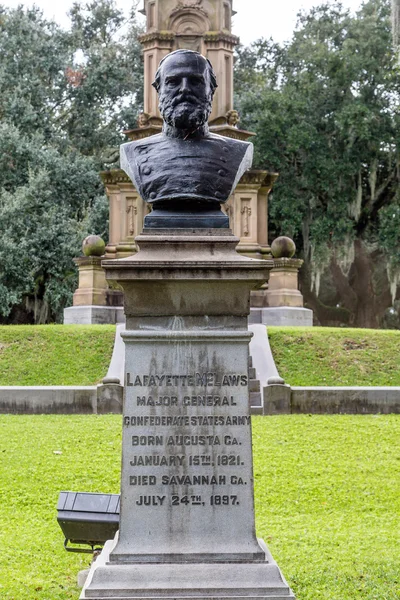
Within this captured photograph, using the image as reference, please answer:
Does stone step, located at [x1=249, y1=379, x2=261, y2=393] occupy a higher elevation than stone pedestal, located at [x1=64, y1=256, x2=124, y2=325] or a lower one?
lower

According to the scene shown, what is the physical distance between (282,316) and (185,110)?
1417 centimetres

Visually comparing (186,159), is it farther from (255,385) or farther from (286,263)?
(286,263)

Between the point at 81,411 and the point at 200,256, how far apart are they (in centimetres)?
755

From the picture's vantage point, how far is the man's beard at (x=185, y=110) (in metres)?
5.48

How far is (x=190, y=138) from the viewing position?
5.66m

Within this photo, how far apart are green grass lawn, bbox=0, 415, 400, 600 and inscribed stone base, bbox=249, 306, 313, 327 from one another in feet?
25.3

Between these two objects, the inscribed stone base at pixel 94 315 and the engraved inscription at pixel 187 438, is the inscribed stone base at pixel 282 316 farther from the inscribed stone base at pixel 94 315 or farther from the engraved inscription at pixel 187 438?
the engraved inscription at pixel 187 438

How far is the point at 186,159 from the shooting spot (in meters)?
5.57

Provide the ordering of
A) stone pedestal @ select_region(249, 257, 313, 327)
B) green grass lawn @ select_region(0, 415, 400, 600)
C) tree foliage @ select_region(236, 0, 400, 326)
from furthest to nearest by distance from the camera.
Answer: tree foliage @ select_region(236, 0, 400, 326), stone pedestal @ select_region(249, 257, 313, 327), green grass lawn @ select_region(0, 415, 400, 600)

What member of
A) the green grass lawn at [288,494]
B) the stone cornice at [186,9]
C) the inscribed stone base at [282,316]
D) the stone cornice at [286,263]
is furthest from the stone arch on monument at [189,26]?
the green grass lawn at [288,494]

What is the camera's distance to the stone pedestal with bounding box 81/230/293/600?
16.3ft

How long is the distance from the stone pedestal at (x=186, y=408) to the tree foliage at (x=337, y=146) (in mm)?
23513

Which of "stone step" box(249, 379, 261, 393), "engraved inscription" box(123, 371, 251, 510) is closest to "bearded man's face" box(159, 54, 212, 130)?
"engraved inscription" box(123, 371, 251, 510)

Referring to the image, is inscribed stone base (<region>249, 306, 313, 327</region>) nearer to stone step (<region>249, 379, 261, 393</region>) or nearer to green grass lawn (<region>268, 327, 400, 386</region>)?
green grass lawn (<region>268, 327, 400, 386</region>)
